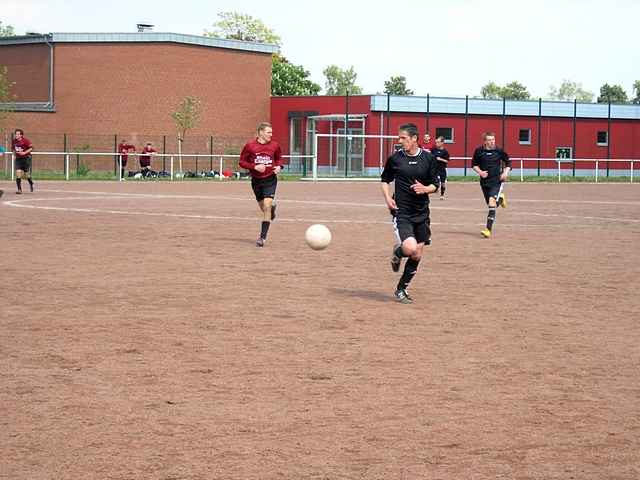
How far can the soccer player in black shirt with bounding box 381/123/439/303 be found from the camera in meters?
11.9

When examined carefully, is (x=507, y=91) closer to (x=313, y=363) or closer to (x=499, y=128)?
(x=499, y=128)

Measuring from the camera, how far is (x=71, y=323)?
999 cm

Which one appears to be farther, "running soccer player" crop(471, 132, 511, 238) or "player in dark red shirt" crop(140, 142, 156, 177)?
"player in dark red shirt" crop(140, 142, 156, 177)

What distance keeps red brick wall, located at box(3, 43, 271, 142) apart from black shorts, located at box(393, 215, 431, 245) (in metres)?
49.4

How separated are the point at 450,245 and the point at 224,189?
23366 millimetres

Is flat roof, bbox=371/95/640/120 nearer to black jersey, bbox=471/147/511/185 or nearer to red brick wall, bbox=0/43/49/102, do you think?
red brick wall, bbox=0/43/49/102

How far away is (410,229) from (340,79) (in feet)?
535

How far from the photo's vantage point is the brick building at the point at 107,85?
6003 cm

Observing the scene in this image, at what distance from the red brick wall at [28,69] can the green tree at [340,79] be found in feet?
360

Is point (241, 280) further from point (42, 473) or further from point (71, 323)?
point (42, 473)

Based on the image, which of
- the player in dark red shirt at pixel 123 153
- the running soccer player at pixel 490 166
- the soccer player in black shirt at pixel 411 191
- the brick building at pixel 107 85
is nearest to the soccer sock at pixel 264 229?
the running soccer player at pixel 490 166

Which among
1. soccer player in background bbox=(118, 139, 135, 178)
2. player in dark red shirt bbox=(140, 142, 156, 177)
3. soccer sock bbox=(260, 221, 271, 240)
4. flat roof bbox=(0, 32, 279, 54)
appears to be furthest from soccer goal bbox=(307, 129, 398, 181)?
soccer sock bbox=(260, 221, 271, 240)

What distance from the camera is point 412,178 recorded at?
39.9 ft

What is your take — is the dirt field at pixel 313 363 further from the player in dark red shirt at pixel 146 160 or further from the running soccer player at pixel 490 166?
the player in dark red shirt at pixel 146 160
